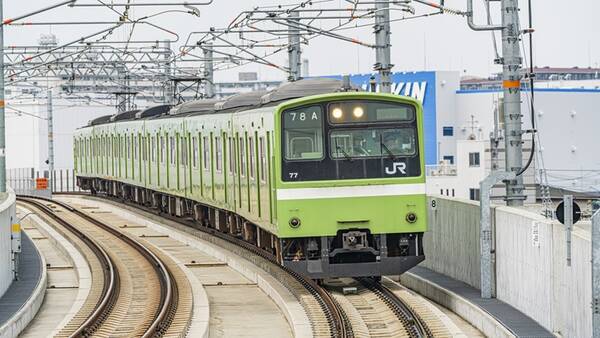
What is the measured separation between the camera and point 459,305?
1585 centimetres

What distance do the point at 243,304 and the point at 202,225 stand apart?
35.7ft

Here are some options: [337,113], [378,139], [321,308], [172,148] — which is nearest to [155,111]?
[172,148]

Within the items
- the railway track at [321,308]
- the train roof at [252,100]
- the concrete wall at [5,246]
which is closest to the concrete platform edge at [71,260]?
the concrete wall at [5,246]

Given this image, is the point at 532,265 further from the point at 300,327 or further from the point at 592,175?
the point at 592,175

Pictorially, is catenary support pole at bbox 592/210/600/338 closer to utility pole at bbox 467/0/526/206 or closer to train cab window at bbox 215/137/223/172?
utility pole at bbox 467/0/526/206

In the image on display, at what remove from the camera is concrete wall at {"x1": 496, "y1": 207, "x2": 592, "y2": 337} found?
12164 mm

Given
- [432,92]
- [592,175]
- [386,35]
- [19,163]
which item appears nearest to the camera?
[386,35]

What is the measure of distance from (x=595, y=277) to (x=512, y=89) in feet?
18.6

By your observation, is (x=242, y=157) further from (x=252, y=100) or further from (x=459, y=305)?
(x=459, y=305)

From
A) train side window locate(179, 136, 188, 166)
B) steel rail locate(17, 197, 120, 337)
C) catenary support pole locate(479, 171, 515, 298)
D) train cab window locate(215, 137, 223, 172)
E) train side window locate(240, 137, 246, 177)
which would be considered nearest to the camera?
steel rail locate(17, 197, 120, 337)

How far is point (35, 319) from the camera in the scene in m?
17.0

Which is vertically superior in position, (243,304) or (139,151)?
(139,151)

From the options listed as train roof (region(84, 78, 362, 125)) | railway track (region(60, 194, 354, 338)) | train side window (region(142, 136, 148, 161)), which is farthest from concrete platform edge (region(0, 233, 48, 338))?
train side window (region(142, 136, 148, 161))

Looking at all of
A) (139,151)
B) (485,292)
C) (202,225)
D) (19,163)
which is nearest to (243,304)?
(485,292)
